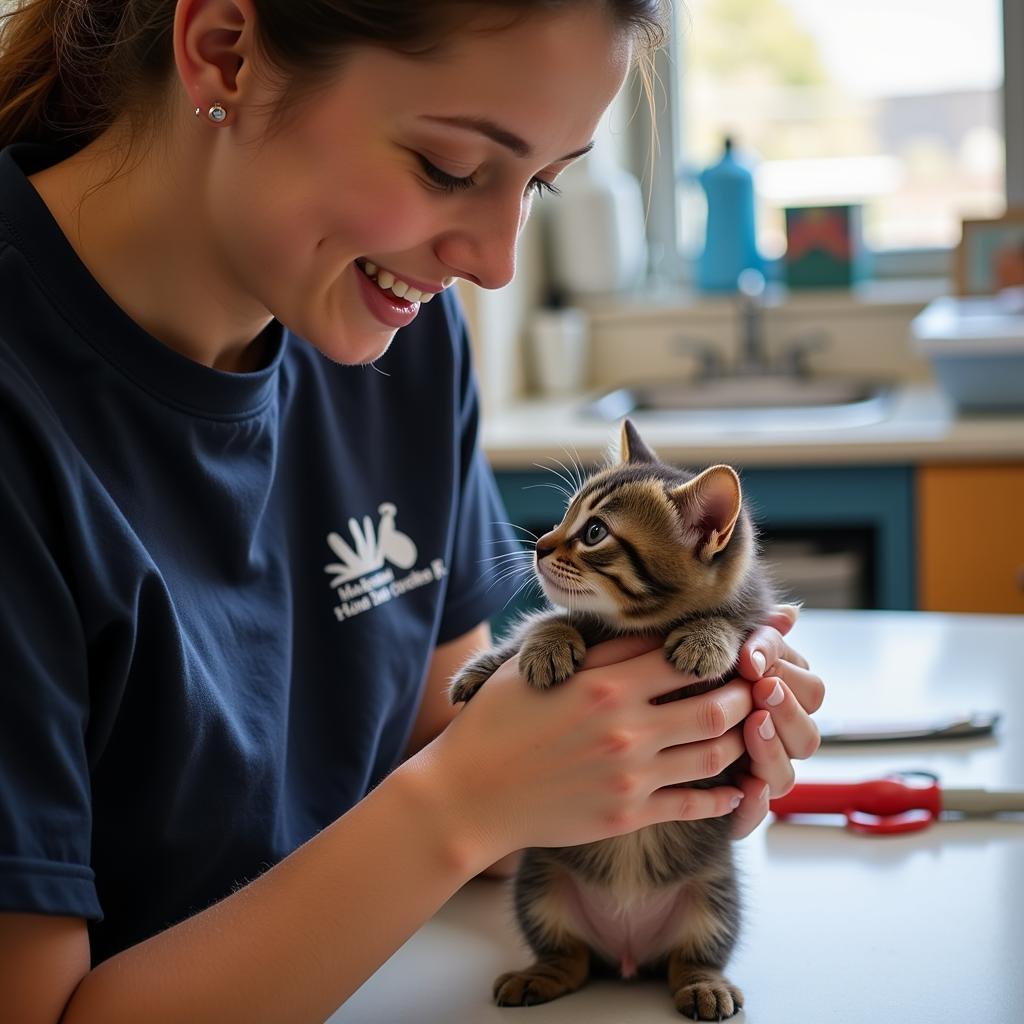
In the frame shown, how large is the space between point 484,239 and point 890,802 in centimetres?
66

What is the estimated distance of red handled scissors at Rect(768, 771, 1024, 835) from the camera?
1.26m

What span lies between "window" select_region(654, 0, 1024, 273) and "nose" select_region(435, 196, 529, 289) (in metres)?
2.64

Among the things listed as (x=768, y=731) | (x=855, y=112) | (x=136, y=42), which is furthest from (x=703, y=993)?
(x=855, y=112)

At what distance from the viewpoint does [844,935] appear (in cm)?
107

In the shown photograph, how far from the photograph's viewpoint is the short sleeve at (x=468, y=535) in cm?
145

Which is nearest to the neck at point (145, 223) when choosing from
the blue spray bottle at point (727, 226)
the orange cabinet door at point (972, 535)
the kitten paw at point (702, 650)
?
the kitten paw at point (702, 650)

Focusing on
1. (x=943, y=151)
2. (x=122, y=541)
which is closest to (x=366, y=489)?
(x=122, y=541)

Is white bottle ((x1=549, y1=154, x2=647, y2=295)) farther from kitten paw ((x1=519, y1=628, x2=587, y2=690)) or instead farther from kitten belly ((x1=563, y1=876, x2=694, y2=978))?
kitten belly ((x1=563, y1=876, x2=694, y2=978))

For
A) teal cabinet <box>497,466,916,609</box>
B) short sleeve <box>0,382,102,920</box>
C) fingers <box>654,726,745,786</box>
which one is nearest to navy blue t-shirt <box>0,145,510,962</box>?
short sleeve <box>0,382,102,920</box>

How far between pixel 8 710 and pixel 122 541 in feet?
0.53

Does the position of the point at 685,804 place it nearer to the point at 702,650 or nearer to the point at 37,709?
the point at 702,650

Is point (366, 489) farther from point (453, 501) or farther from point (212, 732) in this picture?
point (212, 732)

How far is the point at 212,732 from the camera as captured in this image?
1.06 metres

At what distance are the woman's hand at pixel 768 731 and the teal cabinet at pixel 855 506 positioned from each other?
155 centimetres
